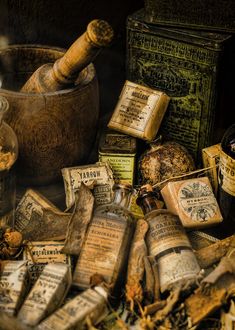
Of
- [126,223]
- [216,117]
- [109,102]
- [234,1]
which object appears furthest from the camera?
[109,102]

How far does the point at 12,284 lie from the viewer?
5.83ft

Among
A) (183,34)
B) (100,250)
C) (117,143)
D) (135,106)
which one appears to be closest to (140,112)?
(135,106)

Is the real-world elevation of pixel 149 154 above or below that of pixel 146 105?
below

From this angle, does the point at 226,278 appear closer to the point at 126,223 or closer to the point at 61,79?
the point at 126,223

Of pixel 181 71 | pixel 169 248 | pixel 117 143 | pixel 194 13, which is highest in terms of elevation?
pixel 194 13

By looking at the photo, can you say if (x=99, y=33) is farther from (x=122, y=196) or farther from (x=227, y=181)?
(x=227, y=181)

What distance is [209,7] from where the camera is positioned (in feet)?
7.32

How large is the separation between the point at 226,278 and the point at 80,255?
0.46 m

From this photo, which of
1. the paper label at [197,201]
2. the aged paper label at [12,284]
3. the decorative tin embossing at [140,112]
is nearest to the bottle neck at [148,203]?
the paper label at [197,201]

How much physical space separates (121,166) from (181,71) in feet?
1.42

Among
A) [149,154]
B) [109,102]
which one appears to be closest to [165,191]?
[149,154]

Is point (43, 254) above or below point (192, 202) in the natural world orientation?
below

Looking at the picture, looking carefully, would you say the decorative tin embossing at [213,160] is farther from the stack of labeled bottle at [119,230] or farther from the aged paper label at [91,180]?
the aged paper label at [91,180]

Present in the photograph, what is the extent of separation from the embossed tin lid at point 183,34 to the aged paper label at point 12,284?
102 cm
